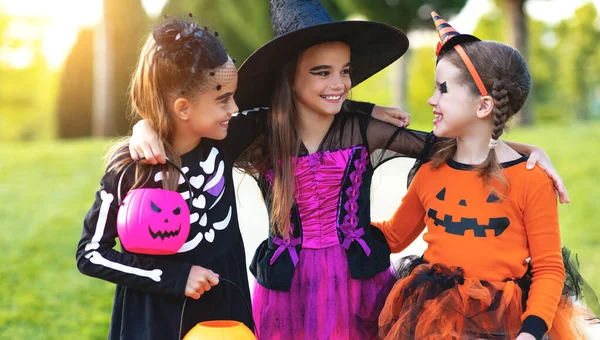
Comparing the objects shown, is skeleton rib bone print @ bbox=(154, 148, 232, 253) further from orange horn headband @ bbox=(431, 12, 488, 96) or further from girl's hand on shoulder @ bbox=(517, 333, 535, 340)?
girl's hand on shoulder @ bbox=(517, 333, 535, 340)

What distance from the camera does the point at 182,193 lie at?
2.66 metres

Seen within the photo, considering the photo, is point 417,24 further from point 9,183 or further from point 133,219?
point 133,219

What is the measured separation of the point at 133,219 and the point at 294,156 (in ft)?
3.04

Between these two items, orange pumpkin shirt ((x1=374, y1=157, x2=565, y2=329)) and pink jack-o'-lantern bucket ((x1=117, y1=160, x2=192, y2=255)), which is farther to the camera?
orange pumpkin shirt ((x1=374, y1=157, x2=565, y2=329))

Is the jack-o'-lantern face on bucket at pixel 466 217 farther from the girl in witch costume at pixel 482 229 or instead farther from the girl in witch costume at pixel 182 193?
the girl in witch costume at pixel 182 193

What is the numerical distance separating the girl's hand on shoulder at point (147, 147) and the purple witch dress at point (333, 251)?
2.23ft

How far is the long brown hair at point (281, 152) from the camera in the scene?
9.80ft

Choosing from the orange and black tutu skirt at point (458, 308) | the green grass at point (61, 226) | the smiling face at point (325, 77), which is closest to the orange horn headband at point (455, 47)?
the smiling face at point (325, 77)

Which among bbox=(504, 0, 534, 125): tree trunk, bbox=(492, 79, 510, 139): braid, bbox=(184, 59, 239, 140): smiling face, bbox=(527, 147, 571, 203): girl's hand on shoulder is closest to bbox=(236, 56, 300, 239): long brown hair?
bbox=(184, 59, 239, 140): smiling face

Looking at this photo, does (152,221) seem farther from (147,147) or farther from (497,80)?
(497,80)

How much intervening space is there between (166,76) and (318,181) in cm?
85

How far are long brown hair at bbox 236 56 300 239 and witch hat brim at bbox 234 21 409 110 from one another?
0.08 m

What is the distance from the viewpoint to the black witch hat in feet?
9.52

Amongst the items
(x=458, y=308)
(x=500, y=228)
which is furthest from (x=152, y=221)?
(x=500, y=228)
